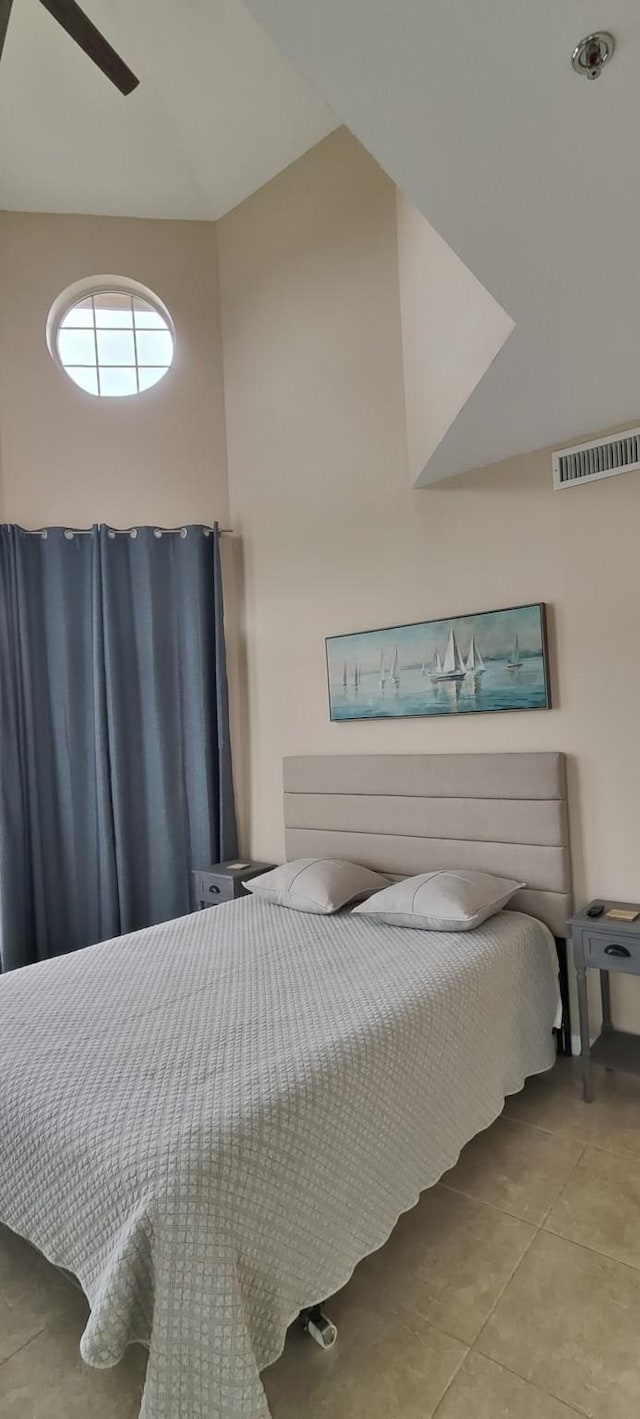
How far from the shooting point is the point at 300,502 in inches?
143

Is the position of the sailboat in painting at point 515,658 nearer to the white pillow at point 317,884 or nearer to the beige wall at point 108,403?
the white pillow at point 317,884

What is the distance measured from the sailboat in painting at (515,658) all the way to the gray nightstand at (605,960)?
922 mm

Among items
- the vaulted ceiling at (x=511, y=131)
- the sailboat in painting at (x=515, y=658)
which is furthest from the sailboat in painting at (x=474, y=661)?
the vaulted ceiling at (x=511, y=131)

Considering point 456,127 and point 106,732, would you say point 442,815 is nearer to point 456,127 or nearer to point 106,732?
point 106,732

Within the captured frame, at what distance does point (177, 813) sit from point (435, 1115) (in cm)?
222

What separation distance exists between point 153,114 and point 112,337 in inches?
39.1

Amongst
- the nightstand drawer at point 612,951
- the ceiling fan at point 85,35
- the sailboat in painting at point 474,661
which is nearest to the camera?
the ceiling fan at point 85,35

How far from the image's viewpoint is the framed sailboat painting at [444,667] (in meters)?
2.78

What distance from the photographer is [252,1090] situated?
1.51 m

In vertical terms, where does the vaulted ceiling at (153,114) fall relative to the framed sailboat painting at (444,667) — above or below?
above

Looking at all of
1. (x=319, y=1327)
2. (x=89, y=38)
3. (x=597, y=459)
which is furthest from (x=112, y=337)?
(x=319, y=1327)

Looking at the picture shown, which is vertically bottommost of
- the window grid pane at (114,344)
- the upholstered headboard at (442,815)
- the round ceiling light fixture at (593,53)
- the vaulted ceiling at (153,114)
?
the upholstered headboard at (442,815)

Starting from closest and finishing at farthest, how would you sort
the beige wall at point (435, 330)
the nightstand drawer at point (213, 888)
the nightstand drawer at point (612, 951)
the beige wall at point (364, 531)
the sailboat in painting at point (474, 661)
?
the beige wall at point (435, 330) < the nightstand drawer at point (612, 951) < the beige wall at point (364, 531) < the sailboat in painting at point (474, 661) < the nightstand drawer at point (213, 888)

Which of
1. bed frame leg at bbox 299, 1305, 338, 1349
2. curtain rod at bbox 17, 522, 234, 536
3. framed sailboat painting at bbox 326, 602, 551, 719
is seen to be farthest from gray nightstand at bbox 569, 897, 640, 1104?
curtain rod at bbox 17, 522, 234, 536
